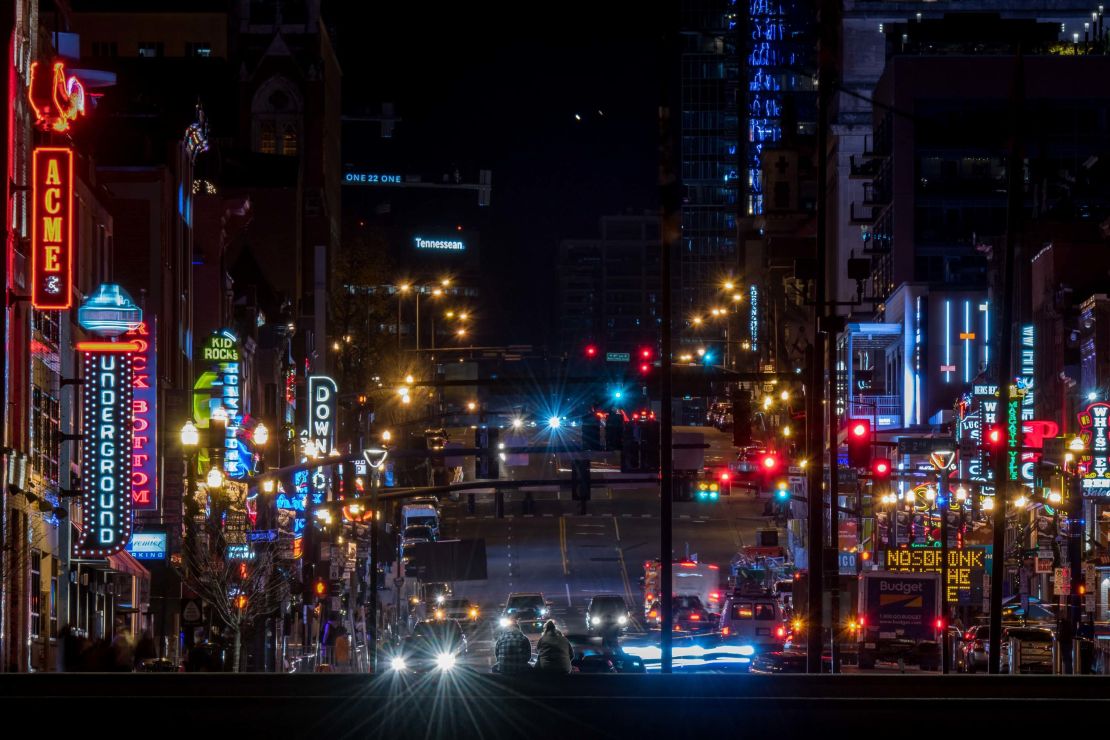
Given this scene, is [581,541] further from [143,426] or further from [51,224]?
[51,224]

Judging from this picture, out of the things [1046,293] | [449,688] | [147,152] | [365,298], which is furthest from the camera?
[365,298]

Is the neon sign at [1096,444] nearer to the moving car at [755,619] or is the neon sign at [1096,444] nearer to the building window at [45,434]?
the moving car at [755,619]

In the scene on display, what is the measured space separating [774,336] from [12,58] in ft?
429

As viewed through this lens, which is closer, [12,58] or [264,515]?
[12,58]

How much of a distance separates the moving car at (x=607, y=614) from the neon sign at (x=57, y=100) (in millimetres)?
35506

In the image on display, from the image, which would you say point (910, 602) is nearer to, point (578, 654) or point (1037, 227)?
point (578, 654)

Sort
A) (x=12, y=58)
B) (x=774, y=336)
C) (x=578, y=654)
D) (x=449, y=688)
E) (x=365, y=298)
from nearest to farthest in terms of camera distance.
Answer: (x=449, y=688)
(x=12, y=58)
(x=578, y=654)
(x=365, y=298)
(x=774, y=336)

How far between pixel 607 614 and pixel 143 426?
31.9 metres

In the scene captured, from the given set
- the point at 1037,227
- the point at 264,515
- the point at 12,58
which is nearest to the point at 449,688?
the point at 12,58

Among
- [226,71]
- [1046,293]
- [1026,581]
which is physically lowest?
[1026,581]

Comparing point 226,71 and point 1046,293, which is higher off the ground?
point 226,71

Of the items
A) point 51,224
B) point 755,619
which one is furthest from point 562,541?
point 51,224

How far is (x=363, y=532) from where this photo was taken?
96.0m

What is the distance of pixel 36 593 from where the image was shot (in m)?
41.4
